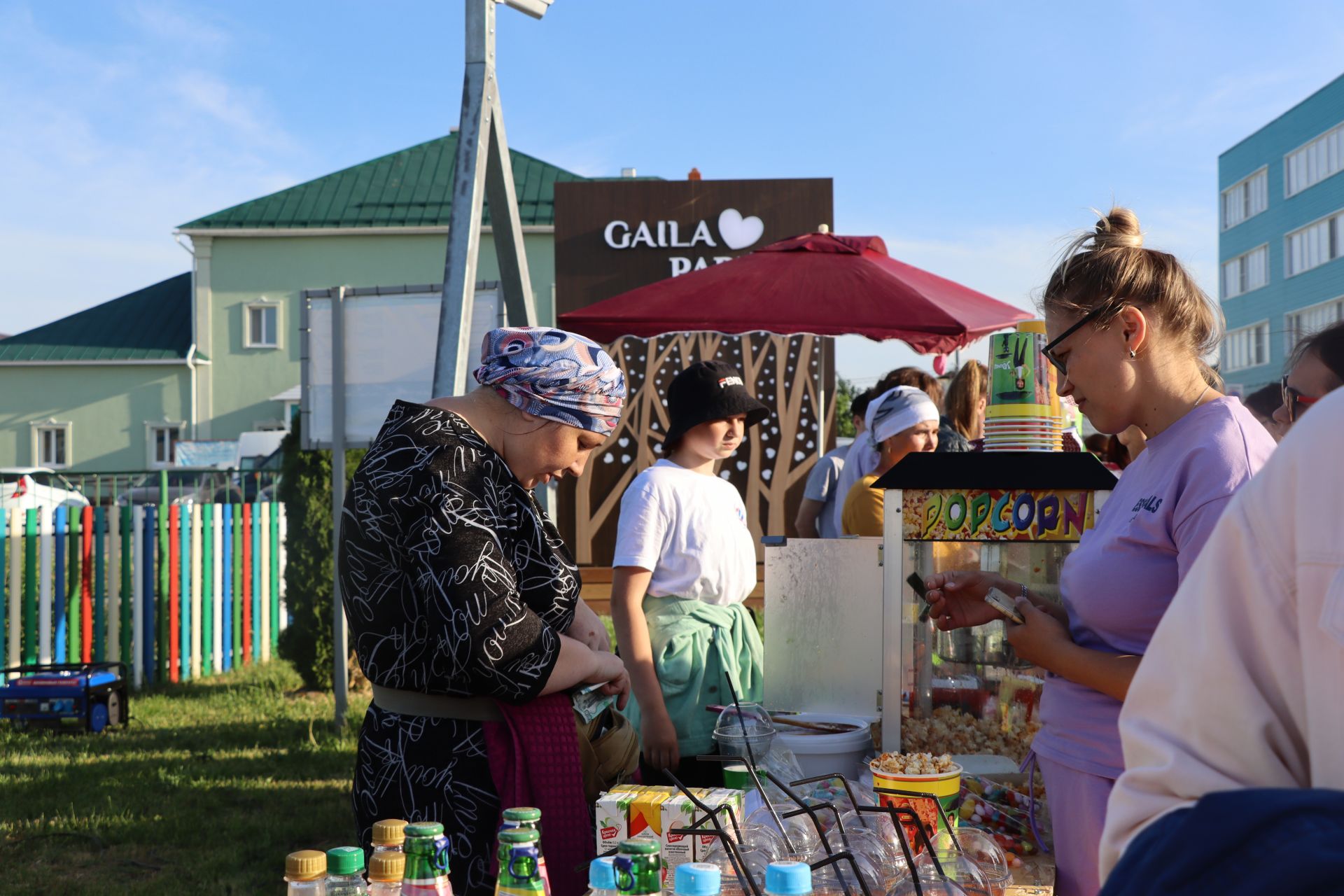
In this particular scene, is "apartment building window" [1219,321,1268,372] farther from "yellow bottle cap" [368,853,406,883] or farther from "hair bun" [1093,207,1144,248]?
"yellow bottle cap" [368,853,406,883]

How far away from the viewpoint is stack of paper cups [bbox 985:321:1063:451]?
106 inches

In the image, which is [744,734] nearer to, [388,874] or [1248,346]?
[388,874]

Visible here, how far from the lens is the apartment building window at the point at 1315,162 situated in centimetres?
3634

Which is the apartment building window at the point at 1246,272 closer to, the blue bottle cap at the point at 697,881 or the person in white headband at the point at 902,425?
the person in white headband at the point at 902,425

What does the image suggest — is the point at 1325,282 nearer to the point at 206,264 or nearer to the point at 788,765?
the point at 206,264

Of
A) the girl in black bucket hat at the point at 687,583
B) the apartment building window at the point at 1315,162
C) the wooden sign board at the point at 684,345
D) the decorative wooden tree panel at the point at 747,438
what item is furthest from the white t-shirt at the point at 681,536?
the apartment building window at the point at 1315,162

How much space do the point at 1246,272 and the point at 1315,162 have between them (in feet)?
23.0

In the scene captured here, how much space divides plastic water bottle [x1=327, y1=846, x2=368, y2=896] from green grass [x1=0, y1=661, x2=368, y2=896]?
350 centimetres

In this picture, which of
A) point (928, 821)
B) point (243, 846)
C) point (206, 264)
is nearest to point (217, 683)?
point (243, 846)

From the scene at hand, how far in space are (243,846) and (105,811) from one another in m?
1.02

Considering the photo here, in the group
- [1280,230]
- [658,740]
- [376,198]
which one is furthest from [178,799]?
[1280,230]

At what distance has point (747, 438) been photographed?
34.1 ft

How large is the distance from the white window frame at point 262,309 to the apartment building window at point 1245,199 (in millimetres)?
35478

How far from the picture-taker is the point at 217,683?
9.23m
